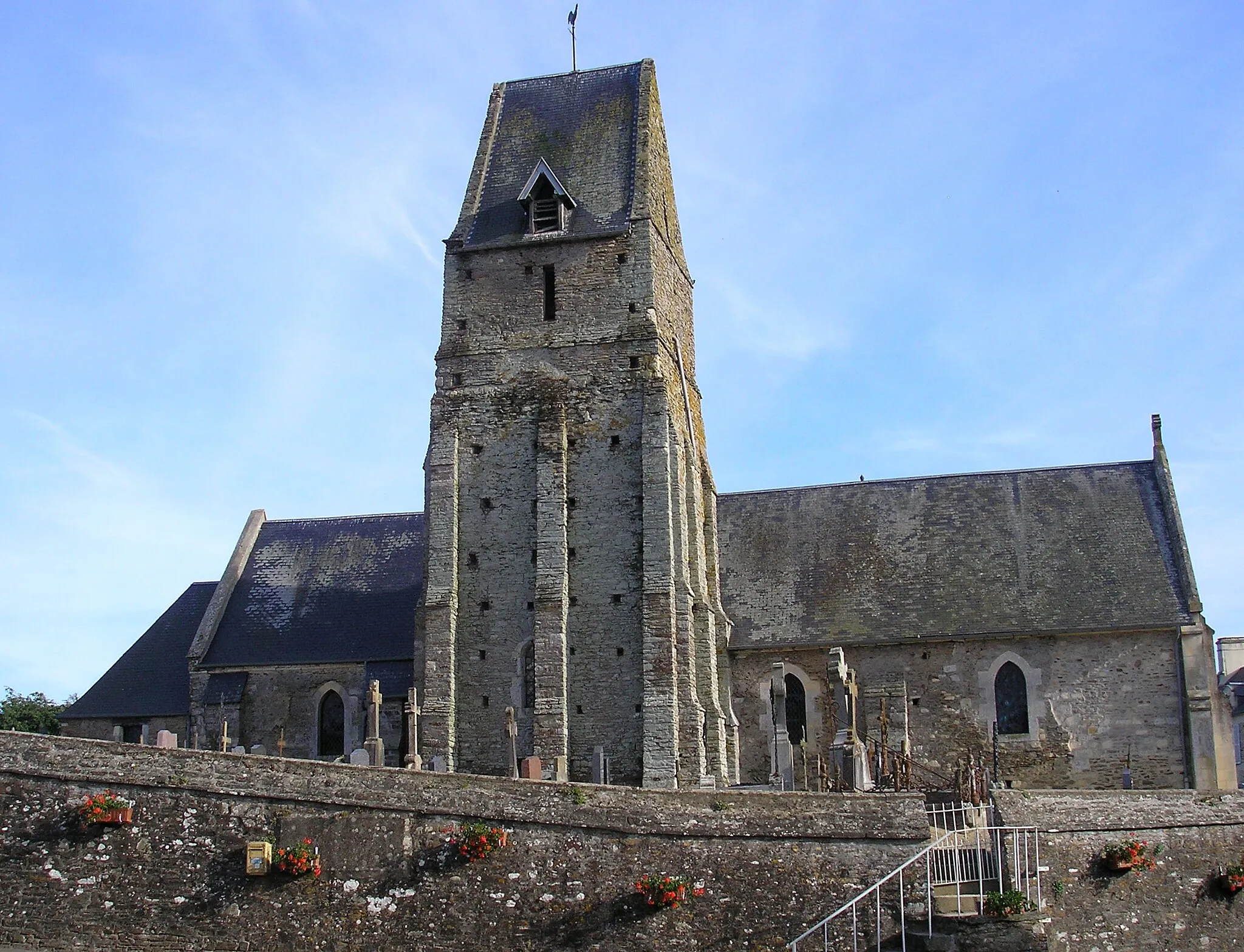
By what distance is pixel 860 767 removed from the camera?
994 inches

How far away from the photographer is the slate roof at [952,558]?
3241 centimetres

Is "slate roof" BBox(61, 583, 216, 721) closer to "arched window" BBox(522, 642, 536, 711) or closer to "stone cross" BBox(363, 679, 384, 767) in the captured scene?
"arched window" BBox(522, 642, 536, 711)

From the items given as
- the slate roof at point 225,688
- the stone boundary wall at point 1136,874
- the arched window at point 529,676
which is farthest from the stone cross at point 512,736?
the slate roof at point 225,688

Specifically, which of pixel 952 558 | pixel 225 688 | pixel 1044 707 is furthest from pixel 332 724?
pixel 1044 707

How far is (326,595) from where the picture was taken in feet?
123

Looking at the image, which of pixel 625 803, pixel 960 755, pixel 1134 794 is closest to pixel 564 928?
pixel 625 803

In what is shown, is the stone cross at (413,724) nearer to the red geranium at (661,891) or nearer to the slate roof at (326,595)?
the slate roof at (326,595)

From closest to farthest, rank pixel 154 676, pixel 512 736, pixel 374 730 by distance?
1. pixel 374 730
2. pixel 512 736
3. pixel 154 676

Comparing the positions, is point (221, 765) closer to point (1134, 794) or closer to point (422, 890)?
point (422, 890)

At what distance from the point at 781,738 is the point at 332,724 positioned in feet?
42.2

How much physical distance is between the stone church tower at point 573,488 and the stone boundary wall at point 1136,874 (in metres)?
10.4

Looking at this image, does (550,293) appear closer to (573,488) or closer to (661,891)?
(573,488)

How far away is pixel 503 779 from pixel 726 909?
3388mm

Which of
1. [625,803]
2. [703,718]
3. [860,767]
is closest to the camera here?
[625,803]
